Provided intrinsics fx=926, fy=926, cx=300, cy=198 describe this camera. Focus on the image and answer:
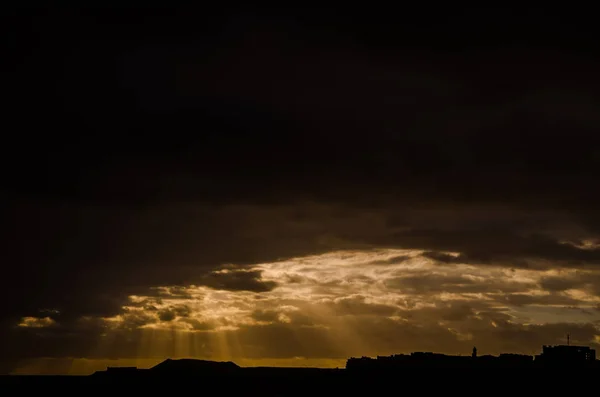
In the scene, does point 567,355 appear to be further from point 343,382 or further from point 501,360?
point 343,382

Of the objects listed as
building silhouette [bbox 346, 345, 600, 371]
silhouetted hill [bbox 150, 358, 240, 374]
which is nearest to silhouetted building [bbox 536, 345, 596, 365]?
building silhouette [bbox 346, 345, 600, 371]

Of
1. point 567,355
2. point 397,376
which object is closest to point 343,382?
point 397,376

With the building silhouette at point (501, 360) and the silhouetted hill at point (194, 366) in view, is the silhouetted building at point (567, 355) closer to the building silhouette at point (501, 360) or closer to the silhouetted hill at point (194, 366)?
the building silhouette at point (501, 360)

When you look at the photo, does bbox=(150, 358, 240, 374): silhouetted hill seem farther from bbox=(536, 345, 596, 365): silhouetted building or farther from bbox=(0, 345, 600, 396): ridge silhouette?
bbox=(536, 345, 596, 365): silhouetted building

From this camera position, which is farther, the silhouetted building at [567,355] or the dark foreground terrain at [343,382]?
the silhouetted building at [567,355]

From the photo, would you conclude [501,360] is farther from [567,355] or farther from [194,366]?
[194,366]

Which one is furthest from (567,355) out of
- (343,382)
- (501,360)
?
(343,382)

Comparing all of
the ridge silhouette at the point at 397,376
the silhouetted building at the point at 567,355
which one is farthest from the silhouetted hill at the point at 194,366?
the silhouetted building at the point at 567,355

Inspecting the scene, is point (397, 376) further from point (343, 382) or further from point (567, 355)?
point (567, 355)

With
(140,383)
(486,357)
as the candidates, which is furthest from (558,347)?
(140,383)

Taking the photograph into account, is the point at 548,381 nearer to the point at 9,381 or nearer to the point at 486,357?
the point at 486,357

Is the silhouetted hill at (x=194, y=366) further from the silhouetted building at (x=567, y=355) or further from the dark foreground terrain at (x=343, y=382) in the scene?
the silhouetted building at (x=567, y=355)

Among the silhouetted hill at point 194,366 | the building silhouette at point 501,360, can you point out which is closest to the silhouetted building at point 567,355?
the building silhouette at point 501,360

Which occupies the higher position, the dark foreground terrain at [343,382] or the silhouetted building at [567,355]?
the silhouetted building at [567,355]
